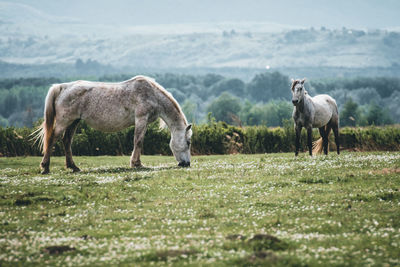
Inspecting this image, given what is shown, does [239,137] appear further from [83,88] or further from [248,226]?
[248,226]

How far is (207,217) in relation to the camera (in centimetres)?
1005

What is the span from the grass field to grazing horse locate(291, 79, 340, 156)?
387 centimetres

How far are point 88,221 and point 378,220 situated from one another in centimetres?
579

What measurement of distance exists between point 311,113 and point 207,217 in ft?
37.8

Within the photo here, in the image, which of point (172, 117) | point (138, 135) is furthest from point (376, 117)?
point (138, 135)

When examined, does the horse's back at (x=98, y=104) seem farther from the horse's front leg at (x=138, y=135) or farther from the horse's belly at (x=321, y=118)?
the horse's belly at (x=321, y=118)

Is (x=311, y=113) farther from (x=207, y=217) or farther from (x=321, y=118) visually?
(x=207, y=217)

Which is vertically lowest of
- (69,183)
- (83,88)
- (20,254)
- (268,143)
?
(268,143)

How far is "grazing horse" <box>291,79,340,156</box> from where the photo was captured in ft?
64.4

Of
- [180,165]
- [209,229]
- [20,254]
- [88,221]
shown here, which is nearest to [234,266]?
[209,229]

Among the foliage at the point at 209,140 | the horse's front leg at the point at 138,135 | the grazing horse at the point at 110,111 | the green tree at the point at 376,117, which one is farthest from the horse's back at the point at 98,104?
the green tree at the point at 376,117

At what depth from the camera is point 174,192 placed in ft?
42.4

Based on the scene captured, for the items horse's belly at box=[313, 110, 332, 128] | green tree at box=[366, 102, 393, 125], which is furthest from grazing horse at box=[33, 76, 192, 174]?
green tree at box=[366, 102, 393, 125]

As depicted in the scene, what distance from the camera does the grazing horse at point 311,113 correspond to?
19641mm
